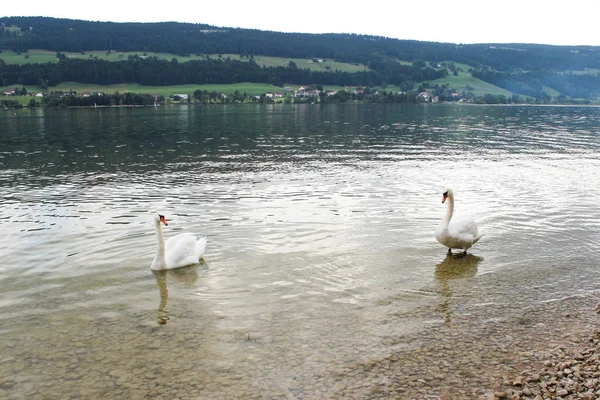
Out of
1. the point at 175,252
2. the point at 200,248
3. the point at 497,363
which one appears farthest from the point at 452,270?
the point at 175,252

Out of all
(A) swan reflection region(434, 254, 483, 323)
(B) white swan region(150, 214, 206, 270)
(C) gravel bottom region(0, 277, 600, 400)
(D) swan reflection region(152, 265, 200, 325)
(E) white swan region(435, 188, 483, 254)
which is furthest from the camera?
(E) white swan region(435, 188, 483, 254)

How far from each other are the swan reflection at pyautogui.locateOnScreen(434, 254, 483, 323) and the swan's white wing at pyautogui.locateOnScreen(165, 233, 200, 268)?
7475 millimetres

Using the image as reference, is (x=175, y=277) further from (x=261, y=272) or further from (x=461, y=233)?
(x=461, y=233)

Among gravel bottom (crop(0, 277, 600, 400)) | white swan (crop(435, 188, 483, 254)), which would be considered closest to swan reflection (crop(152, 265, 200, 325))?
gravel bottom (crop(0, 277, 600, 400))

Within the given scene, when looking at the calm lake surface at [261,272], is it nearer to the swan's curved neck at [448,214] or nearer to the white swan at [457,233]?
the white swan at [457,233]

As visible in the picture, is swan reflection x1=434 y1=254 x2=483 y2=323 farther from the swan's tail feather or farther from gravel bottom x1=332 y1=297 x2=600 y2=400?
the swan's tail feather

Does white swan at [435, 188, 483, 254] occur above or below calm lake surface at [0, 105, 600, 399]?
above

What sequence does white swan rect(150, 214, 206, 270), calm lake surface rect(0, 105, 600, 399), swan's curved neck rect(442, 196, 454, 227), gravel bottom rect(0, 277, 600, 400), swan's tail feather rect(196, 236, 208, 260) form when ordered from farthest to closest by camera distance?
swan's curved neck rect(442, 196, 454, 227) < swan's tail feather rect(196, 236, 208, 260) < white swan rect(150, 214, 206, 270) < calm lake surface rect(0, 105, 600, 399) < gravel bottom rect(0, 277, 600, 400)

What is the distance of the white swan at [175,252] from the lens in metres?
15.5

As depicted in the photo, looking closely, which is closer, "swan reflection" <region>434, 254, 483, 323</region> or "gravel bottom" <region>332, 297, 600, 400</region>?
"gravel bottom" <region>332, 297, 600, 400</region>

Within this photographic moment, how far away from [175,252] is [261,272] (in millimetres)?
2800

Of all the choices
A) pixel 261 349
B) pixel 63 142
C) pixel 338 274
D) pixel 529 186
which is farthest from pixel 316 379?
pixel 63 142

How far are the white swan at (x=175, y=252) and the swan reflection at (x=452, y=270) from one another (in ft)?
24.5

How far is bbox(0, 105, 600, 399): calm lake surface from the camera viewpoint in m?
9.95
